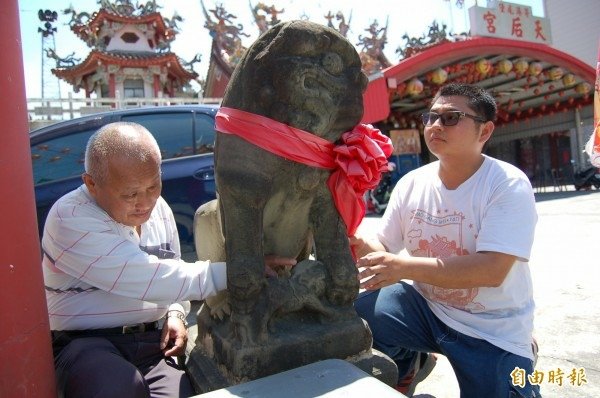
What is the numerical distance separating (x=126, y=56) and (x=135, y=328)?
16.2 metres

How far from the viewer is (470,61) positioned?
10438 mm

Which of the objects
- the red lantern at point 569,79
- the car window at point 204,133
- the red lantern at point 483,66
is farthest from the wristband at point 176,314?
the red lantern at point 569,79

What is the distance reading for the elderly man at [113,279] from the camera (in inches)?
49.1

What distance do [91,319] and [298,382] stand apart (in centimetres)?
69

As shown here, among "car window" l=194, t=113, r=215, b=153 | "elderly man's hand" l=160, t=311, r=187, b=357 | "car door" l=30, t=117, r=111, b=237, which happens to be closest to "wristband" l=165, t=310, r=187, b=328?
"elderly man's hand" l=160, t=311, r=187, b=357

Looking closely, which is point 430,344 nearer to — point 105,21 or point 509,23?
point 509,23

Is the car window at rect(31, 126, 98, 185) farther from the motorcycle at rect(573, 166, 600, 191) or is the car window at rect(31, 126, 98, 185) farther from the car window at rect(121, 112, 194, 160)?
the motorcycle at rect(573, 166, 600, 191)

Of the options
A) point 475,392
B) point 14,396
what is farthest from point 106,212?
point 475,392

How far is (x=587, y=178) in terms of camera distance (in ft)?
38.9

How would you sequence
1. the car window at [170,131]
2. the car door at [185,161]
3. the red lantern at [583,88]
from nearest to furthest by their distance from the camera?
the car door at [185,161] → the car window at [170,131] → the red lantern at [583,88]

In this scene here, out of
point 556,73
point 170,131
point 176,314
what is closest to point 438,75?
point 556,73

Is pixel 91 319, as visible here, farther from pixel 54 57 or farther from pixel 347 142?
pixel 54 57

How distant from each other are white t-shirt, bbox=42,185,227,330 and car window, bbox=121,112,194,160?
2.15 metres

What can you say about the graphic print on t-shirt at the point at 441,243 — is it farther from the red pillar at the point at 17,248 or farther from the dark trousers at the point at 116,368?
the red pillar at the point at 17,248
